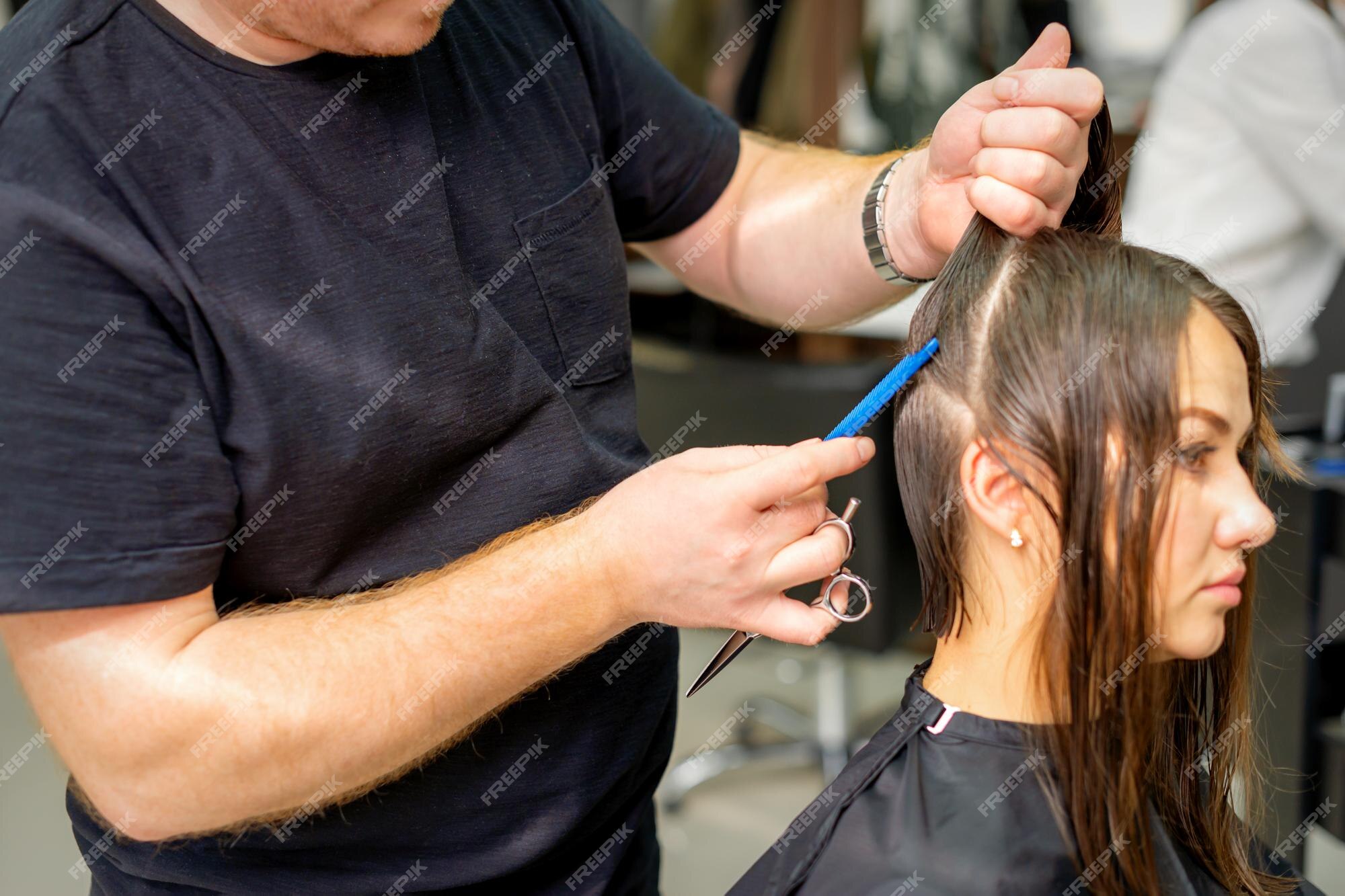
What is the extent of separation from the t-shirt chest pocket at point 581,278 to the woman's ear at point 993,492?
363mm

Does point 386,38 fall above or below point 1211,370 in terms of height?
above

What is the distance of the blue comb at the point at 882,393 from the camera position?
925 mm

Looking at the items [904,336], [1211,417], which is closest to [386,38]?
[1211,417]

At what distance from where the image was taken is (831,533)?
0.87 m

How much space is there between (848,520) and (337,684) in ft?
1.36

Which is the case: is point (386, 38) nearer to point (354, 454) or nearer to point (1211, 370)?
point (354, 454)

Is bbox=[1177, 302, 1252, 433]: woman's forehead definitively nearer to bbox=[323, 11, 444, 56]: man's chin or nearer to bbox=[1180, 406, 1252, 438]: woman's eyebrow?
bbox=[1180, 406, 1252, 438]: woman's eyebrow

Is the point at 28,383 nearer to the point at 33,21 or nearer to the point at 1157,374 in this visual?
the point at 33,21

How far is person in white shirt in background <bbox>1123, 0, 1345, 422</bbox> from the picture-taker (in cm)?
185

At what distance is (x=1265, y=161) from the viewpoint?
6.38 ft

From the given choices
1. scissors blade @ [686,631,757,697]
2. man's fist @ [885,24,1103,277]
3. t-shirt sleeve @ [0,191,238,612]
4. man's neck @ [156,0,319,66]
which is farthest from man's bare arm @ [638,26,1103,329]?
t-shirt sleeve @ [0,191,238,612]

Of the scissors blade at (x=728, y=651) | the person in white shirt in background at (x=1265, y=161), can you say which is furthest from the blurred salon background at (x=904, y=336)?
the scissors blade at (x=728, y=651)

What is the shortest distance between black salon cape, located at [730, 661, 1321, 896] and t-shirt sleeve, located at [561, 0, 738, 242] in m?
0.60

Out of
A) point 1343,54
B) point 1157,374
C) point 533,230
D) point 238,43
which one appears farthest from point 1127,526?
point 1343,54
